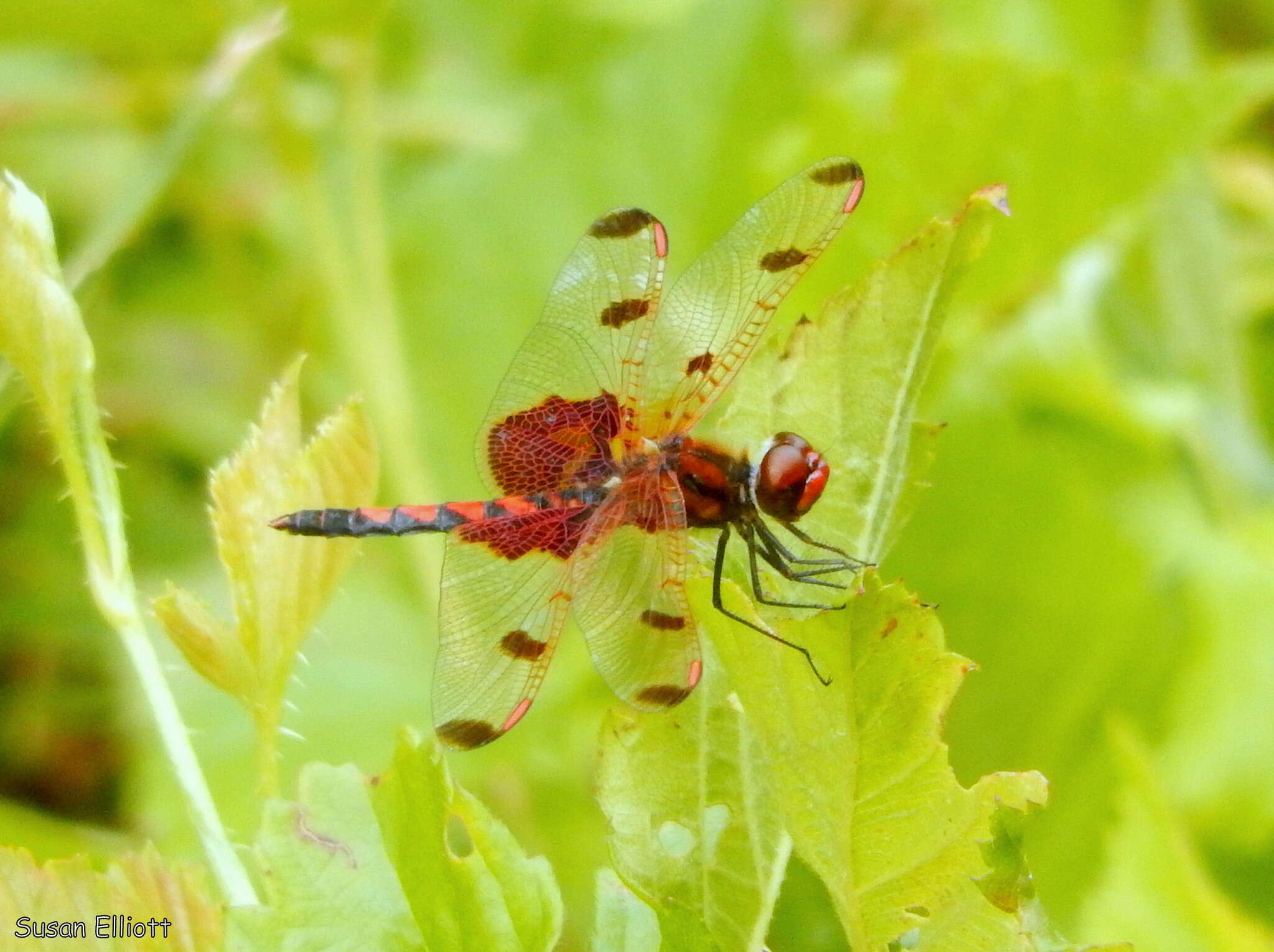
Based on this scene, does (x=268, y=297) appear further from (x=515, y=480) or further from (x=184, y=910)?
(x=184, y=910)

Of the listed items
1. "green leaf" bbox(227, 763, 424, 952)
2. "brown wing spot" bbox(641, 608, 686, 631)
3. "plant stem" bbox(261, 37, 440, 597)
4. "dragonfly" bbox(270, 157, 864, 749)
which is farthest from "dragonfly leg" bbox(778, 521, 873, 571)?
"plant stem" bbox(261, 37, 440, 597)

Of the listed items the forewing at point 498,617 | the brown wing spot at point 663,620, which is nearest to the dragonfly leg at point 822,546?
the brown wing spot at point 663,620

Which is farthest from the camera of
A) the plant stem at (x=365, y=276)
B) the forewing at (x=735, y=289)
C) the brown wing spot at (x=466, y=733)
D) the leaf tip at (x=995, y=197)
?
the plant stem at (x=365, y=276)

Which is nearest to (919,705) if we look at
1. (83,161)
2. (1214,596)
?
(1214,596)

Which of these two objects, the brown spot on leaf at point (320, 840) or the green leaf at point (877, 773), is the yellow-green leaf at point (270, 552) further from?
the green leaf at point (877, 773)

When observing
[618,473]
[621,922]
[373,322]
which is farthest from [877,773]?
[373,322]

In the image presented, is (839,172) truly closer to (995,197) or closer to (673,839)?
(995,197)

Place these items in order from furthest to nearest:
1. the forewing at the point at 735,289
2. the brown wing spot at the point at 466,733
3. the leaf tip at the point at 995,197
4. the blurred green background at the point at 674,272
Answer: the blurred green background at the point at 674,272 → the forewing at the point at 735,289 → the brown wing spot at the point at 466,733 → the leaf tip at the point at 995,197
